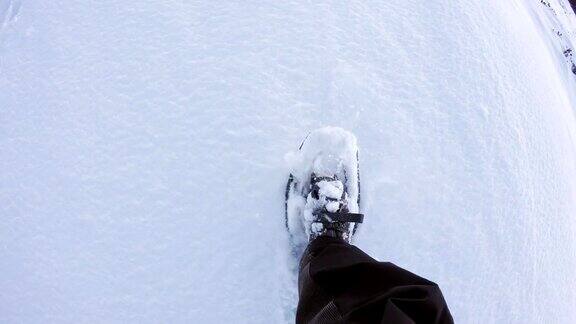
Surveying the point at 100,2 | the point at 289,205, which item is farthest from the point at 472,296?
the point at 100,2

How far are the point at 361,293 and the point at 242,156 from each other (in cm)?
98

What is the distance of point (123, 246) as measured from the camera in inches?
67.2

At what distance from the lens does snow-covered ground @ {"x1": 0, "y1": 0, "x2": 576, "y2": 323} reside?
66.4 inches

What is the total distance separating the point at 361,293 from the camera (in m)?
1.08

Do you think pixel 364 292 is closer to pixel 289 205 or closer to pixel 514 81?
pixel 289 205

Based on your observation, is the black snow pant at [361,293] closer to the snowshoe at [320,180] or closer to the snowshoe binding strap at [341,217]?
the snowshoe binding strap at [341,217]

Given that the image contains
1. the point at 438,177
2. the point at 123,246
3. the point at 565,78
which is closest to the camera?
the point at 123,246

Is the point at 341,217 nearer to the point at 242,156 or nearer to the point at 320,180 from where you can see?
the point at 320,180

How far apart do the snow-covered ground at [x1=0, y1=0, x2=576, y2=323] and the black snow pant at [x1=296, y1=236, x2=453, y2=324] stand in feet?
1.53

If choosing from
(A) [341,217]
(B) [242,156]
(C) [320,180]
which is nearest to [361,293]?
(A) [341,217]

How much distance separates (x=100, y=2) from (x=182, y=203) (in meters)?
1.42

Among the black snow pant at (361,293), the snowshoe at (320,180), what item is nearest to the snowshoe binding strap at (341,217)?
the snowshoe at (320,180)

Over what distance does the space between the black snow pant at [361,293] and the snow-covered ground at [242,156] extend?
1.53 ft

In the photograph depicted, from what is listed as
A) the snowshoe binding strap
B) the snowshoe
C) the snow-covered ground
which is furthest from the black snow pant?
the snow-covered ground
